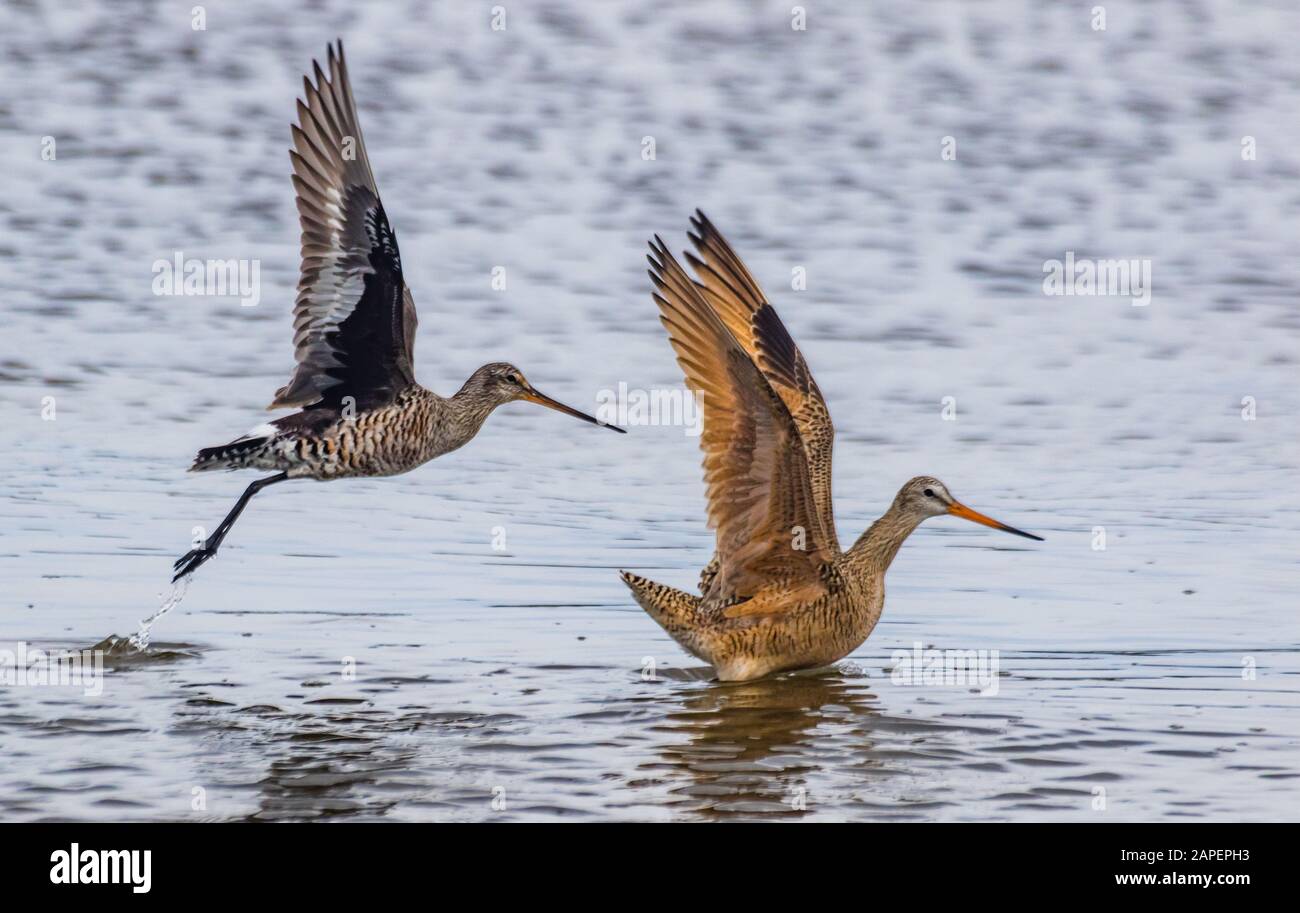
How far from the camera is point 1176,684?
23.4 feet

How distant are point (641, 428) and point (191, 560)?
10.4 ft

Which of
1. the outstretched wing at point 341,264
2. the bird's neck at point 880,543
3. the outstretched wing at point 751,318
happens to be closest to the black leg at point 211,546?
the outstretched wing at point 341,264

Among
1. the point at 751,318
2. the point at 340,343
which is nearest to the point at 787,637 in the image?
the point at 751,318

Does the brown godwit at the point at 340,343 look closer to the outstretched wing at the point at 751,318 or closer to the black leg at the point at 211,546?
the black leg at the point at 211,546

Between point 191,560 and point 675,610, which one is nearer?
point 675,610

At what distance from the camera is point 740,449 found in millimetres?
6762

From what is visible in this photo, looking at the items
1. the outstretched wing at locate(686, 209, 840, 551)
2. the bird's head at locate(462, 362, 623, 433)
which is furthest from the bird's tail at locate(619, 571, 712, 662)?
the bird's head at locate(462, 362, 623, 433)

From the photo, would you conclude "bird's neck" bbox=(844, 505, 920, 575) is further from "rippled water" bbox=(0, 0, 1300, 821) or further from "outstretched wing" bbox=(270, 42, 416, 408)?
"outstretched wing" bbox=(270, 42, 416, 408)

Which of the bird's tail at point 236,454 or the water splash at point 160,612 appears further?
→ the bird's tail at point 236,454

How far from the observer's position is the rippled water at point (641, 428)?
6.33 meters

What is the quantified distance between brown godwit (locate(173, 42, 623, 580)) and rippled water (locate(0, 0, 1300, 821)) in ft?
1.65

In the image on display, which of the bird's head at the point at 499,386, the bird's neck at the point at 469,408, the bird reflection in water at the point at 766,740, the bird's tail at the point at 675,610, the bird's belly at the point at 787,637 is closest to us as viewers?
the bird reflection in water at the point at 766,740

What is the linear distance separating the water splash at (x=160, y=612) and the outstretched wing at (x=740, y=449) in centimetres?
210

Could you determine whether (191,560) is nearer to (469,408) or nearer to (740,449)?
(469,408)
